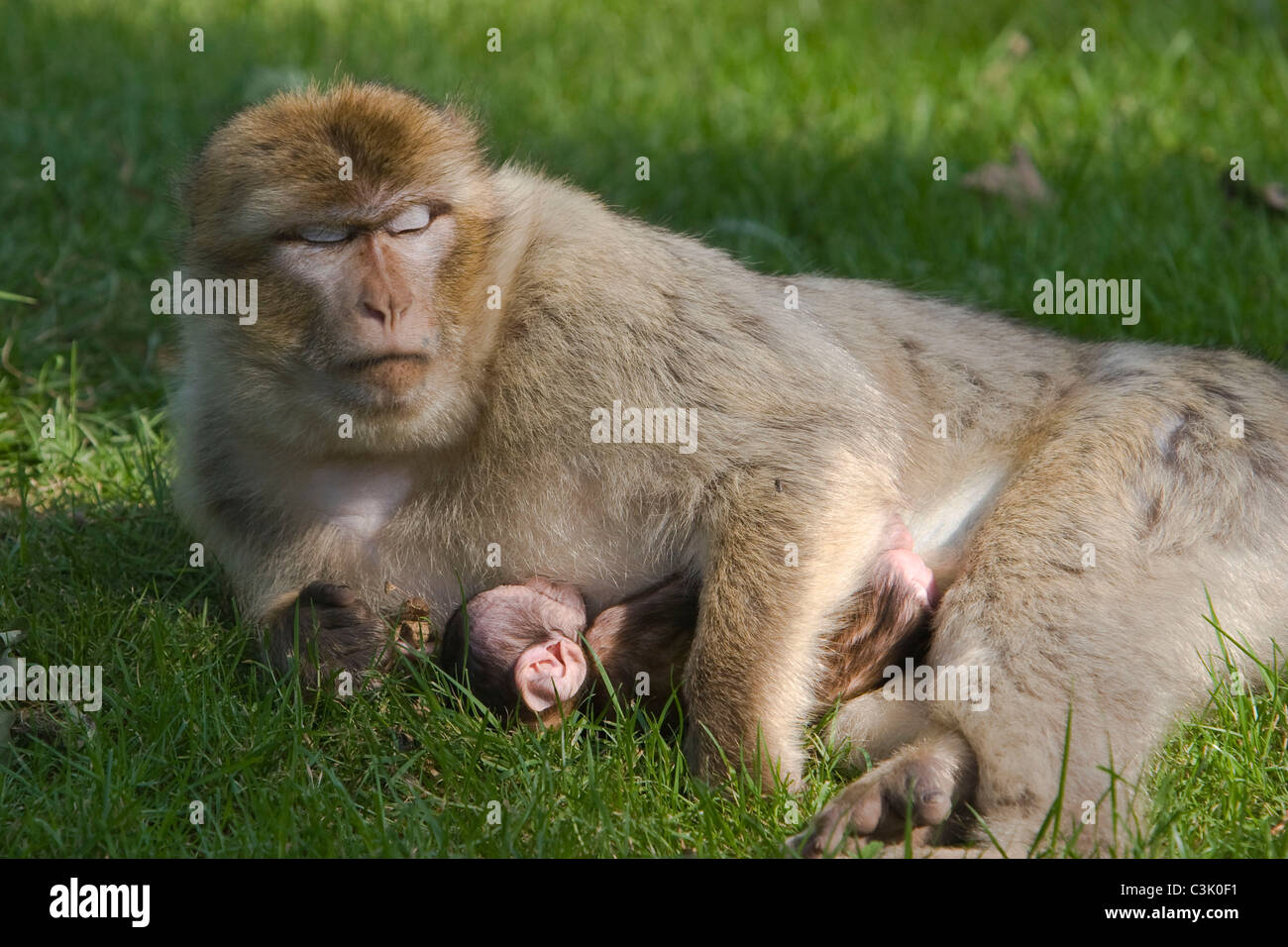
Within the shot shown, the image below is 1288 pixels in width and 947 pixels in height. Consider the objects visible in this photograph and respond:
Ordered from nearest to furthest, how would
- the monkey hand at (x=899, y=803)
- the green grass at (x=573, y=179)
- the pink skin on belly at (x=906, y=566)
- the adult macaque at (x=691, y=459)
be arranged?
the monkey hand at (x=899, y=803)
the green grass at (x=573, y=179)
the adult macaque at (x=691, y=459)
the pink skin on belly at (x=906, y=566)

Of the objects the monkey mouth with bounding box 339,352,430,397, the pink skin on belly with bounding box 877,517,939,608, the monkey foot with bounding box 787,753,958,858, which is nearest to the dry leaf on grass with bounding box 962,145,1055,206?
the pink skin on belly with bounding box 877,517,939,608

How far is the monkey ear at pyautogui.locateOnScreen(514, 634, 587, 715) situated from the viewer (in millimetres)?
3770

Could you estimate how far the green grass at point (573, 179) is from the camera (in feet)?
11.1

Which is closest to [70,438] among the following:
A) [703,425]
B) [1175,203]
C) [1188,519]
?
[703,425]

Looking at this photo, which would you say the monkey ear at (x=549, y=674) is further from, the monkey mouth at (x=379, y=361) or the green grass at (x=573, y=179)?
the monkey mouth at (x=379, y=361)

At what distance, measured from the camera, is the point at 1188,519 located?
12.5 ft

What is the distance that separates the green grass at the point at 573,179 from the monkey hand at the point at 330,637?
11 cm

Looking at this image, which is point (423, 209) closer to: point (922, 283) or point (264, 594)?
point (264, 594)

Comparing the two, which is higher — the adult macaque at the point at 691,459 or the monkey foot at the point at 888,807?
the adult macaque at the point at 691,459
